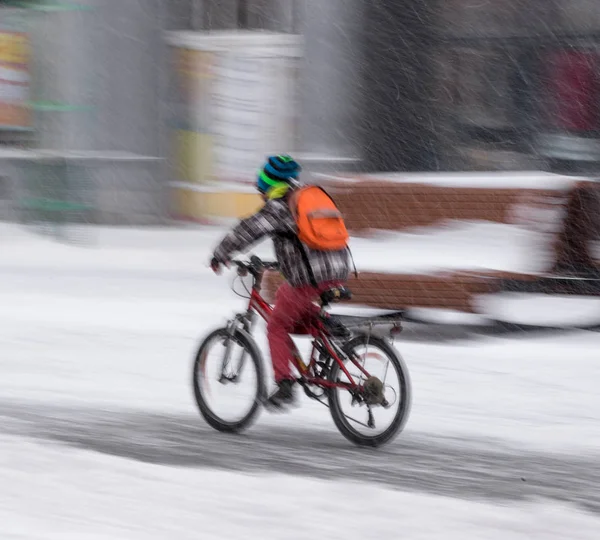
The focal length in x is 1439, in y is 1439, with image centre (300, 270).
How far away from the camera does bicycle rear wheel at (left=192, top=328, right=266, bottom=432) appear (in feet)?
25.1

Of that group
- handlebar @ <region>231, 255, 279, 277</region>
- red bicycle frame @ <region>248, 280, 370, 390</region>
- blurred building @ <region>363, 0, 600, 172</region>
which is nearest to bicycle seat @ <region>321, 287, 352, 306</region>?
red bicycle frame @ <region>248, 280, 370, 390</region>

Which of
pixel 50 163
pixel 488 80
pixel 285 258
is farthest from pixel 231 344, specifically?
pixel 488 80

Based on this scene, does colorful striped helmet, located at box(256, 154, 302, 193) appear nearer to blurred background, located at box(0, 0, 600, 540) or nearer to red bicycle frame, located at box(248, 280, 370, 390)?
blurred background, located at box(0, 0, 600, 540)

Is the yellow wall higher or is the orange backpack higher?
the orange backpack

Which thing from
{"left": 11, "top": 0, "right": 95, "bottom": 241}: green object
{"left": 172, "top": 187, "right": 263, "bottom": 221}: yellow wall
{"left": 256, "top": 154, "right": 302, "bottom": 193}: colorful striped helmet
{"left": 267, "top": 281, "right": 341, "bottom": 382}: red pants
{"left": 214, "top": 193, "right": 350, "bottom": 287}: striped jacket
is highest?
{"left": 256, "top": 154, "right": 302, "bottom": 193}: colorful striped helmet

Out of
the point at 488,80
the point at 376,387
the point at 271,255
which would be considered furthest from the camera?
the point at 488,80

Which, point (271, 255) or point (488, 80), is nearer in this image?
point (271, 255)

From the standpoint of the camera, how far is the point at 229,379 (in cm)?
778

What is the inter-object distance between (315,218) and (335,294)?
1.32ft

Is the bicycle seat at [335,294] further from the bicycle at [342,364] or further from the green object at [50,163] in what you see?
the green object at [50,163]

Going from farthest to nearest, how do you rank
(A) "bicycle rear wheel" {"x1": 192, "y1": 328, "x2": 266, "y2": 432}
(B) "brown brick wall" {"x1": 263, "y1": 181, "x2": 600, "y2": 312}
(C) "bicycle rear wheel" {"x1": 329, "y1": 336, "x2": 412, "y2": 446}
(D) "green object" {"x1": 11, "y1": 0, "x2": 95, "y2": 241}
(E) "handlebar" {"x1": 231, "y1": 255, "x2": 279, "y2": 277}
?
(D) "green object" {"x1": 11, "y1": 0, "x2": 95, "y2": 241} → (B) "brown brick wall" {"x1": 263, "y1": 181, "x2": 600, "y2": 312} → (A) "bicycle rear wheel" {"x1": 192, "y1": 328, "x2": 266, "y2": 432} → (E) "handlebar" {"x1": 231, "y1": 255, "x2": 279, "y2": 277} → (C) "bicycle rear wheel" {"x1": 329, "y1": 336, "x2": 412, "y2": 446}

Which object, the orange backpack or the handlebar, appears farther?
the handlebar

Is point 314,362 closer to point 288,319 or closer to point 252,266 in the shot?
point 288,319

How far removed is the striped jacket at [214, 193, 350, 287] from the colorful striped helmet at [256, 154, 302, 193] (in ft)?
0.33
